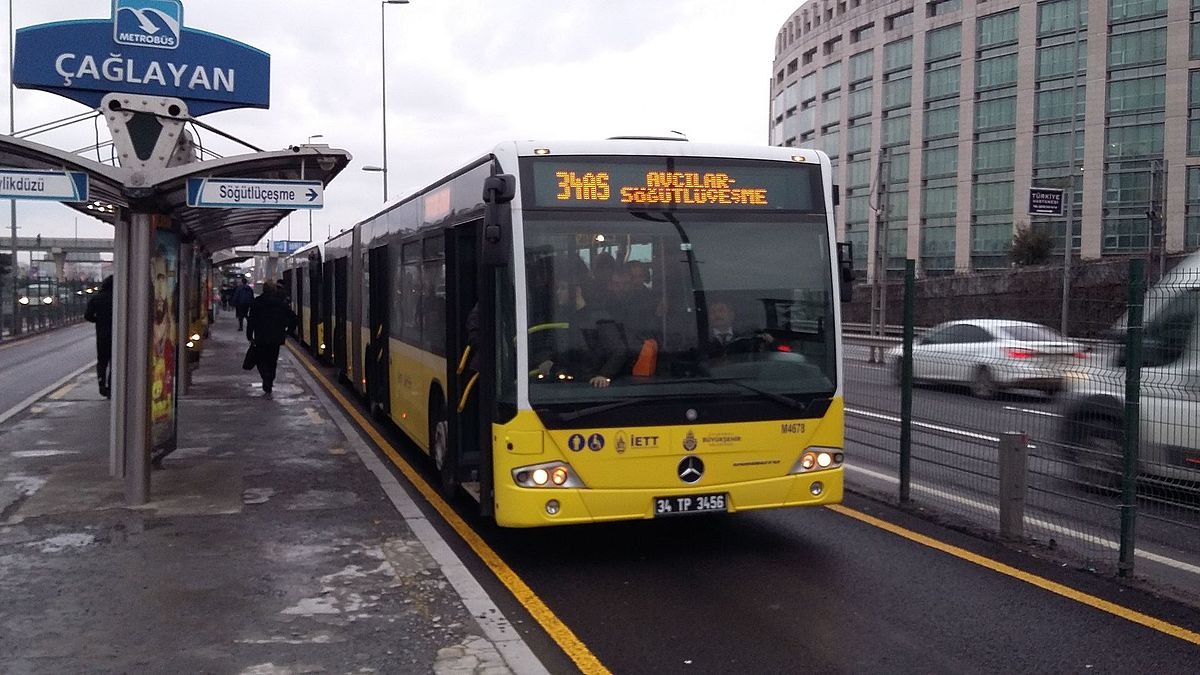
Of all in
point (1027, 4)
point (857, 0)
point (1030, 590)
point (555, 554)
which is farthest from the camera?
point (857, 0)

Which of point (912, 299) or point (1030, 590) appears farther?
point (912, 299)

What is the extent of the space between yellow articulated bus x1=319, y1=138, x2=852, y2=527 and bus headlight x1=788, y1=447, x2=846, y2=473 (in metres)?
0.01

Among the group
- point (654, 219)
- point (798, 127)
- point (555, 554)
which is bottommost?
point (555, 554)

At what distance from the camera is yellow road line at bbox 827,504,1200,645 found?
20.2 ft

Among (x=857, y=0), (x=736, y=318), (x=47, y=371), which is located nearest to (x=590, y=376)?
(x=736, y=318)

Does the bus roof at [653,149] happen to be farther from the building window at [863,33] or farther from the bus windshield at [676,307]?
the building window at [863,33]

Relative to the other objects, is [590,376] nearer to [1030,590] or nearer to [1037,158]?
[1030,590]

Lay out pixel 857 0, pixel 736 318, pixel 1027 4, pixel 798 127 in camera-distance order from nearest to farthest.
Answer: pixel 736 318
pixel 1027 4
pixel 857 0
pixel 798 127

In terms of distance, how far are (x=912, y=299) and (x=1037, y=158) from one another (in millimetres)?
54660

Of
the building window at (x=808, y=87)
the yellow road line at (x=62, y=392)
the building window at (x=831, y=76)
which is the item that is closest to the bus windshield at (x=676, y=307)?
the yellow road line at (x=62, y=392)

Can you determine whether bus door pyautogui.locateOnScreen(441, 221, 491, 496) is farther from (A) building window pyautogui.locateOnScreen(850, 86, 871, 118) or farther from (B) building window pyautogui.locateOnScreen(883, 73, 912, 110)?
(A) building window pyautogui.locateOnScreen(850, 86, 871, 118)

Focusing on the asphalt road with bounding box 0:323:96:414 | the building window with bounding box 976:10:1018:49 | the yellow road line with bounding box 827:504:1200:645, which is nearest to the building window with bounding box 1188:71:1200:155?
the building window with bounding box 976:10:1018:49

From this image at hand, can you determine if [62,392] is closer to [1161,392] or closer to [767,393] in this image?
[767,393]

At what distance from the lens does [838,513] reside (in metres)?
9.38
